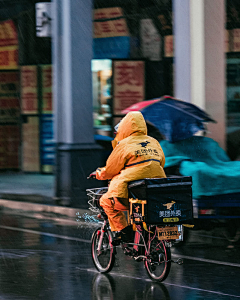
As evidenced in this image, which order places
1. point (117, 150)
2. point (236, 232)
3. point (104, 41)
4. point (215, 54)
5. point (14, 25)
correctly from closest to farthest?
point (117, 150) < point (236, 232) < point (215, 54) < point (104, 41) < point (14, 25)

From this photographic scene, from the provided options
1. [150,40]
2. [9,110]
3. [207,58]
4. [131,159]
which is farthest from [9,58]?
[131,159]

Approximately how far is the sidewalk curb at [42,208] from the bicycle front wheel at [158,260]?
585 centimetres

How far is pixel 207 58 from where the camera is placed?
13.8 metres

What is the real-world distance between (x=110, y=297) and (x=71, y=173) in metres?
8.45

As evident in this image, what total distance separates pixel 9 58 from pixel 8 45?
0.42 m

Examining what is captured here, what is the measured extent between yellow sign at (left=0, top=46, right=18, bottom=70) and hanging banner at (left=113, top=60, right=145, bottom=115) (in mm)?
4330

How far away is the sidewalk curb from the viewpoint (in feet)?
43.6

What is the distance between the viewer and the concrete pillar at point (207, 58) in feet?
45.1

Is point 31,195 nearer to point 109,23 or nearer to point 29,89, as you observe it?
point 109,23

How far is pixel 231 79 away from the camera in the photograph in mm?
17250

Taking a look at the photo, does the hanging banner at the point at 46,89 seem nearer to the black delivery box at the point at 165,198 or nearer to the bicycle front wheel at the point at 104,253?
the bicycle front wheel at the point at 104,253

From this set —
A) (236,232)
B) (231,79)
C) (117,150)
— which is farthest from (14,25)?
(117,150)

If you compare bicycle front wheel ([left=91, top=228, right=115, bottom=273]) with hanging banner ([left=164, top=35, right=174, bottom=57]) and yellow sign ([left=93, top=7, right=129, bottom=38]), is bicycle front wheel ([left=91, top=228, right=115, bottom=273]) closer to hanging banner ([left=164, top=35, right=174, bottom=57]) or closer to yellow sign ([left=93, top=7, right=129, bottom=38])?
hanging banner ([left=164, top=35, right=174, bottom=57])

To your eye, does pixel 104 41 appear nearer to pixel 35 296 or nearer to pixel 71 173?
pixel 71 173
